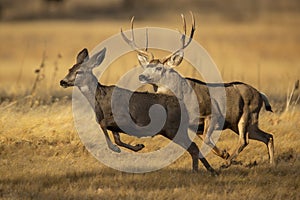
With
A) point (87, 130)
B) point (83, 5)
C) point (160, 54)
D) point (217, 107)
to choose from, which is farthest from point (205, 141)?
point (83, 5)

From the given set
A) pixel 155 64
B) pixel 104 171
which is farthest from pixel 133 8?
pixel 104 171

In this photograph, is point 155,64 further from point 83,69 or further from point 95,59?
point 83,69

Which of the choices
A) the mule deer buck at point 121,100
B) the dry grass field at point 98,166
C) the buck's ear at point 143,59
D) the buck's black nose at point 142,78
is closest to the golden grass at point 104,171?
the dry grass field at point 98,166

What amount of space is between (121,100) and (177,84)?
4.36 ft

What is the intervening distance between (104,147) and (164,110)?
1.50 metres

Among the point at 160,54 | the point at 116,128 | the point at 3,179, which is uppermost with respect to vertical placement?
the point at 160,54

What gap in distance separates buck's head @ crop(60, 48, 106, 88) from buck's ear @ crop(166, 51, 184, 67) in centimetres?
157

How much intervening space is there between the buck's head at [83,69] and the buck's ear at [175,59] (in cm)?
157

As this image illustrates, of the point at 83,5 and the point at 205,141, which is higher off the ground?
the point at 83,5

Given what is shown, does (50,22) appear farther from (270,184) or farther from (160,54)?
(270,184)

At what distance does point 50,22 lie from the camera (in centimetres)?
4966

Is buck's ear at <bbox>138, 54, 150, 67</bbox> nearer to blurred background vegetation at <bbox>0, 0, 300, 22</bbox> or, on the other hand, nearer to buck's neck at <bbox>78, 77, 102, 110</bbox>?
buck's neck at <bbox>78, 77, 102, 110</bbox>

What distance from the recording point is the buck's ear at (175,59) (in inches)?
487

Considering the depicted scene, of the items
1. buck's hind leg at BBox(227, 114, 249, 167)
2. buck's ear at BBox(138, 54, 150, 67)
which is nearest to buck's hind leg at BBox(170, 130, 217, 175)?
buck's hind leg at BBox(227, 114, 249, 167)
